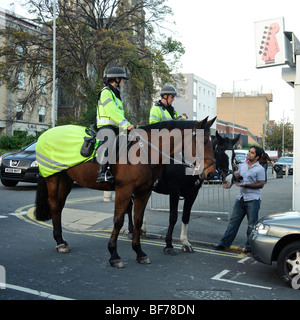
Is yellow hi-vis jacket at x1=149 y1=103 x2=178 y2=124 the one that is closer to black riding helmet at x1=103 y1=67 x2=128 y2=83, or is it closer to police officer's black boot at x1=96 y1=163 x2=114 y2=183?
black riding helmet at x1=103 y1=67 x2=128 y2=83

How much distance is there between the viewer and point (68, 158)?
262 inches

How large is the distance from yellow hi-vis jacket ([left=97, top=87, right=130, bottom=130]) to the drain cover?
97.7 inches

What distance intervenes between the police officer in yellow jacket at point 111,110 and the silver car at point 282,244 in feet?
7.59

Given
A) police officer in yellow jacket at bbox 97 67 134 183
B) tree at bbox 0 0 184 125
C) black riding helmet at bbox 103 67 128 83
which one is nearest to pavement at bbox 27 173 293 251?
police officer in yellow jacket at bbox 97 67 134 183

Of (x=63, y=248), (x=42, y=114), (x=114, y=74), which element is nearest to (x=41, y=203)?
(x=63, y=248)

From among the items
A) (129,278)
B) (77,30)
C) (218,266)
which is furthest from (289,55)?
(77,30)

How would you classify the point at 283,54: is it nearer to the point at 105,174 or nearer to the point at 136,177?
the point at 136,177

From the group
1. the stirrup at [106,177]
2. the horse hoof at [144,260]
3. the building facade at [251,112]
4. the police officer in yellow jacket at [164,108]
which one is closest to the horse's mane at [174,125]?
the stirrup at [106,177]

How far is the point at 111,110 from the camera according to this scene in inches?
237

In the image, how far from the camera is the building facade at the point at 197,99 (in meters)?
69.8

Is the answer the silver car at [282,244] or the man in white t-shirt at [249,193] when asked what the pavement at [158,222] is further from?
the silver car at [282,244]

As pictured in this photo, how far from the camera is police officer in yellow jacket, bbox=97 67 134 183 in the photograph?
599 cm

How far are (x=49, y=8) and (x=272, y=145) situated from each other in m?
49.7
